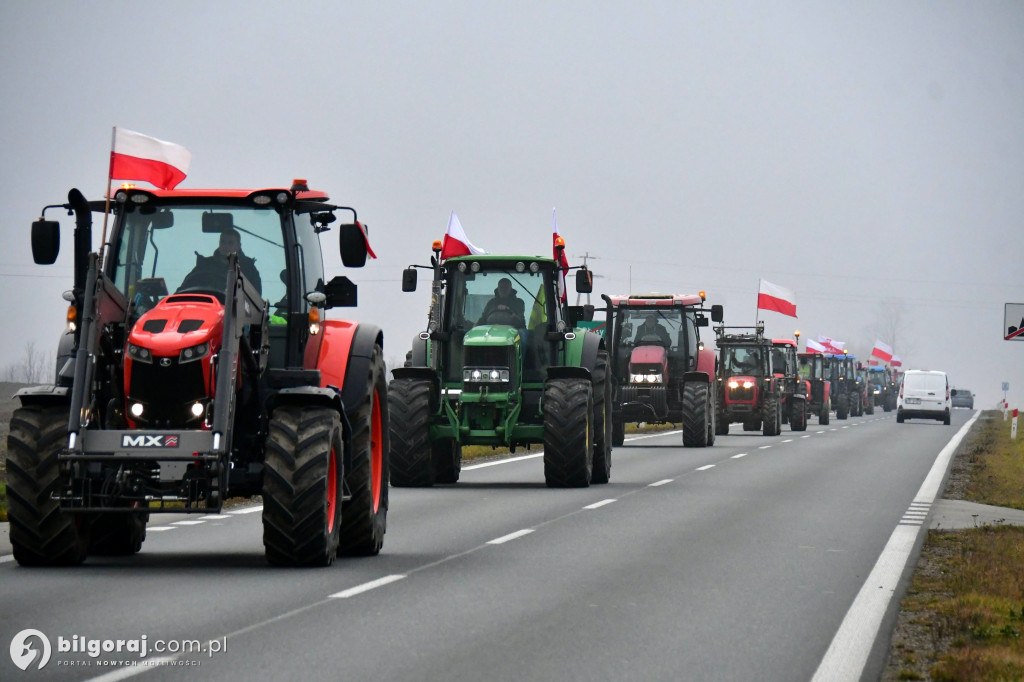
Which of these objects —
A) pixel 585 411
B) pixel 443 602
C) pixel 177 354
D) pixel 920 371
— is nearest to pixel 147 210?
pixel 177 354

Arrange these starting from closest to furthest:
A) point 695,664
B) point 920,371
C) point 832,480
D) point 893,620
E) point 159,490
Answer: point 695,664
point 893,620
point 159,490
point 832,480
point 920,371

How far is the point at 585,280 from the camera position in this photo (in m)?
21.1

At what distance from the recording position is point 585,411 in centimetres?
2031

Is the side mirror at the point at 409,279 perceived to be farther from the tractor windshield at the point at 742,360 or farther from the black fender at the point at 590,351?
the tractor windshield at the point at 742,360

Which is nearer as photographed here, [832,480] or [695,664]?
[695,664]

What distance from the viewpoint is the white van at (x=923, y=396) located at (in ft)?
207

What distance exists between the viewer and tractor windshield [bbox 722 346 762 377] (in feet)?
146

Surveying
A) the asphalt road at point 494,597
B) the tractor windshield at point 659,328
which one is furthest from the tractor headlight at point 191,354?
the tractor windshield at point 659,328

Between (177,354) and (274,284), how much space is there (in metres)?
1.48

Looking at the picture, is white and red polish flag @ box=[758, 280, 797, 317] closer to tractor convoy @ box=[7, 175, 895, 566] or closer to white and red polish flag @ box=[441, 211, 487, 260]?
white and red polish flag @ box=[441, 211, 487, 260]

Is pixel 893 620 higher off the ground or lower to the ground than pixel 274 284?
lower

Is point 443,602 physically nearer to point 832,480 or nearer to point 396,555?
point 396,555

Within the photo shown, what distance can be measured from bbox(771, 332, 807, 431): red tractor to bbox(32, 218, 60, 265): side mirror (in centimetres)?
3779

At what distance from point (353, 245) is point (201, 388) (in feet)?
5.17
